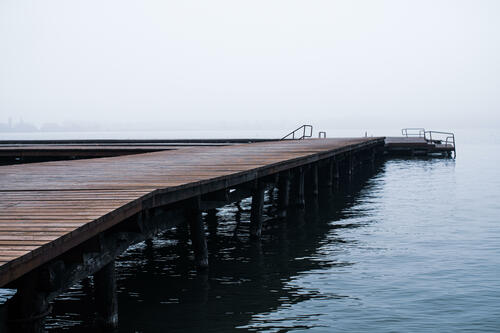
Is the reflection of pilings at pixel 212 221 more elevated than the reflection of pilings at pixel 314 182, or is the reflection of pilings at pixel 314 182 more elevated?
the reflection of pilings at pixel 314 182

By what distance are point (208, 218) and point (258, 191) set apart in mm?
3455

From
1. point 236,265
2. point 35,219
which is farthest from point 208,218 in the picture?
point 35,219

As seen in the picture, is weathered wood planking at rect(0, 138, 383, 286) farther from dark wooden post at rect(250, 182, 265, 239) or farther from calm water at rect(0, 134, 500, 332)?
calm water at rect(0, 134, 500, 332)

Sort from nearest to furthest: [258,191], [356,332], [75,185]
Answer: [356,332] < [75,185] < [258,191]

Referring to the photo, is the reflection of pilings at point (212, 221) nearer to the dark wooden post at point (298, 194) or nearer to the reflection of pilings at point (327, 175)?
the dark wooden post at point (298, 194)

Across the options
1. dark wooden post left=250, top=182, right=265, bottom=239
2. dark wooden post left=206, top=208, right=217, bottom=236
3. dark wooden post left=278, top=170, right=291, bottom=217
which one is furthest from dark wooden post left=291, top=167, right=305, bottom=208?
dark wooden post left=250, top=182, right=265, bottom=239

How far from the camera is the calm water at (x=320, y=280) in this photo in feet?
27.6

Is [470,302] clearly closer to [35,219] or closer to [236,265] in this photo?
[236,265]

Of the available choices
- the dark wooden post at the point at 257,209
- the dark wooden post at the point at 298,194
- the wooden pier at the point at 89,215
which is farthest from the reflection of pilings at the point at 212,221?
the dark wooden post at the point at 298,194

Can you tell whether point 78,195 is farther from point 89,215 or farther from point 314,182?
point 314,182

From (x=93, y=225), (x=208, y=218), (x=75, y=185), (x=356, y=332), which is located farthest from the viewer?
(x=208, y=218)

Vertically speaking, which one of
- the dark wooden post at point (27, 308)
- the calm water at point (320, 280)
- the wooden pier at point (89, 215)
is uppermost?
the wooden pier at point (89, 215)

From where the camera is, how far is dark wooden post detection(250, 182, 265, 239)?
47.2 ft

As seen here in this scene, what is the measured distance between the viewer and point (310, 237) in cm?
1525
